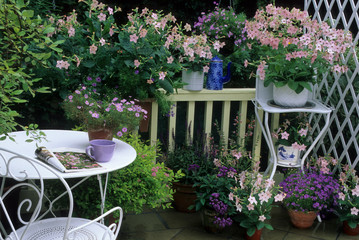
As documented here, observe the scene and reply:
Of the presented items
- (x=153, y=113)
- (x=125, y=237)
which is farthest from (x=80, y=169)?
(x=153, y=113)

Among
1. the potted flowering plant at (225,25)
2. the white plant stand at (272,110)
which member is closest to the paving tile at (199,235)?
the white plant stand at (272,110)

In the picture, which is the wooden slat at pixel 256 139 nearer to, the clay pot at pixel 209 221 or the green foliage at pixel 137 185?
the clay pot at pixel 209 221

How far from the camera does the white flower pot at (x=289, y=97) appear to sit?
9.69 ft

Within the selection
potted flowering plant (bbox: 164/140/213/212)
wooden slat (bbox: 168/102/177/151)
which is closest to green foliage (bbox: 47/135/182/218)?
potted flowering plant (bbox: 164/140/213/212)

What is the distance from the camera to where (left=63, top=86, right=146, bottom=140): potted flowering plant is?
222 cm

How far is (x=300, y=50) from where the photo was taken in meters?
2.86

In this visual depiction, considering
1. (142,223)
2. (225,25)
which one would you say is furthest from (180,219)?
(225,25)

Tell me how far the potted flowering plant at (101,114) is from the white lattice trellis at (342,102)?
144cm

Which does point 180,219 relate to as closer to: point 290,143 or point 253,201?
point 253,201

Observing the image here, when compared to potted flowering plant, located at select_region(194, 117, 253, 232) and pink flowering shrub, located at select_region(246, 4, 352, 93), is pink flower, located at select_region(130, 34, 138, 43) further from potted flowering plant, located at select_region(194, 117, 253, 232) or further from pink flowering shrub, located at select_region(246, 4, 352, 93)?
potted flowering plant, located at select_region(194, 117, 253, 232)

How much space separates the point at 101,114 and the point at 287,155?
1.48 m

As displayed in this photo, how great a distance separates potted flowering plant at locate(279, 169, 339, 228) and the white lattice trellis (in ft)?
0.79

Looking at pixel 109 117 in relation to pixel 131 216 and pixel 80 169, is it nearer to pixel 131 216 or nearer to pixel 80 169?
pixel 80 169

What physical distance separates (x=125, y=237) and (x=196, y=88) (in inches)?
44.9
